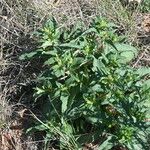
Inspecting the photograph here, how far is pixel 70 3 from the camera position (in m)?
3.61

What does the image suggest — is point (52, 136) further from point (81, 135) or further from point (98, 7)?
point (98, 7)

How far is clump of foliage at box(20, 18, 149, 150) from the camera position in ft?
8.39

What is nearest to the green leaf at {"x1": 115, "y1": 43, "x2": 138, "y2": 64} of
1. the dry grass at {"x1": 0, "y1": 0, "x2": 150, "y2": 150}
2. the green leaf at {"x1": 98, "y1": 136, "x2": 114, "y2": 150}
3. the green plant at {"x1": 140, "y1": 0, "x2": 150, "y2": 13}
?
the dry grass at {"x1": 0, "y1": 0, "x2": 150, "y2": 150}

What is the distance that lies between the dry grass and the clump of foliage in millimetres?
339

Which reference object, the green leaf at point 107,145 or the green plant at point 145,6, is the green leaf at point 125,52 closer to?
the green leaf at point 107,145

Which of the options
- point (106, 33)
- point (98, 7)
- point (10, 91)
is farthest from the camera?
point (98, 7)

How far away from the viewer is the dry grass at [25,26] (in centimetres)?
314

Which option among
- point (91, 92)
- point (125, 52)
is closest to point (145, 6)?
point (125, 52)

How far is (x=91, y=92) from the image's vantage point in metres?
2.60

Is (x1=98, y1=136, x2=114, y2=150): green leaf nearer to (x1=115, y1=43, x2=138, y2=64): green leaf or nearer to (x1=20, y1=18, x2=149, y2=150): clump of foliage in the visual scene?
(x1=20, y1=18, x2=149, y2=150): clump of foliage

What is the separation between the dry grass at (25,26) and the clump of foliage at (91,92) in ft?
1.11

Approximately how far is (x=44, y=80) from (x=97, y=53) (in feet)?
1.18

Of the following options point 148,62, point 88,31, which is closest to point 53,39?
point 88,31

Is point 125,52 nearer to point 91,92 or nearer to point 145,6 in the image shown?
point 91,92
